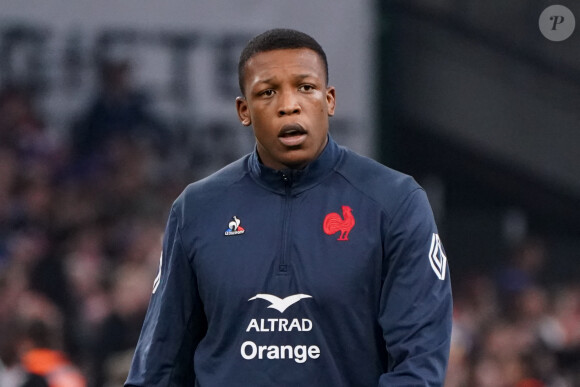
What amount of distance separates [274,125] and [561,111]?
646 cm

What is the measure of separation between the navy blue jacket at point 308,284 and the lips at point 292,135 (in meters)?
0.08

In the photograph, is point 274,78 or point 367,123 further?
point 367,123

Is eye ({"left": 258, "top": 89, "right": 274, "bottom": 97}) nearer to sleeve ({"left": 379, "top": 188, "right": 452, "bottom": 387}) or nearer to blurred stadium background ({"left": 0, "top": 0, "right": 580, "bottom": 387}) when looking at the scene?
sleeve ({"left": 379, "top": 188, "right": 452, "bottom": 387})

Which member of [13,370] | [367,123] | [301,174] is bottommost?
[13,370]

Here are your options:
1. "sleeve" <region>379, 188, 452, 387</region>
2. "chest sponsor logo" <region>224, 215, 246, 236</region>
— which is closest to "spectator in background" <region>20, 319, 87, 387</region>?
"chest sponsor logo" <region>224, 215, 246, 236</region>

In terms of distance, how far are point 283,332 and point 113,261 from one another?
538 cm

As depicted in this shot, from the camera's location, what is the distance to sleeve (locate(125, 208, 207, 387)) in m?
3.21

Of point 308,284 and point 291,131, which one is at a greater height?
point 291,131

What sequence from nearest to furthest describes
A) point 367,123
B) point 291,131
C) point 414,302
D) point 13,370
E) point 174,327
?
point 414,302 < point 291,131 < point 174,327 < point 13,370 < point 367,123

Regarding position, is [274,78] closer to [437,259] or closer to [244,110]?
[244,110]

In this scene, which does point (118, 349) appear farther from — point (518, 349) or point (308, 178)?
point (308, 178)

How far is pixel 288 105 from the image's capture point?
10.00 feet

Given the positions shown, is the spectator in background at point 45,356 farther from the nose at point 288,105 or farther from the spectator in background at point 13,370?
the nose at point 288,105

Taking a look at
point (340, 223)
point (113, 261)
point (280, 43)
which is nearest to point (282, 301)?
point (340, 223)
